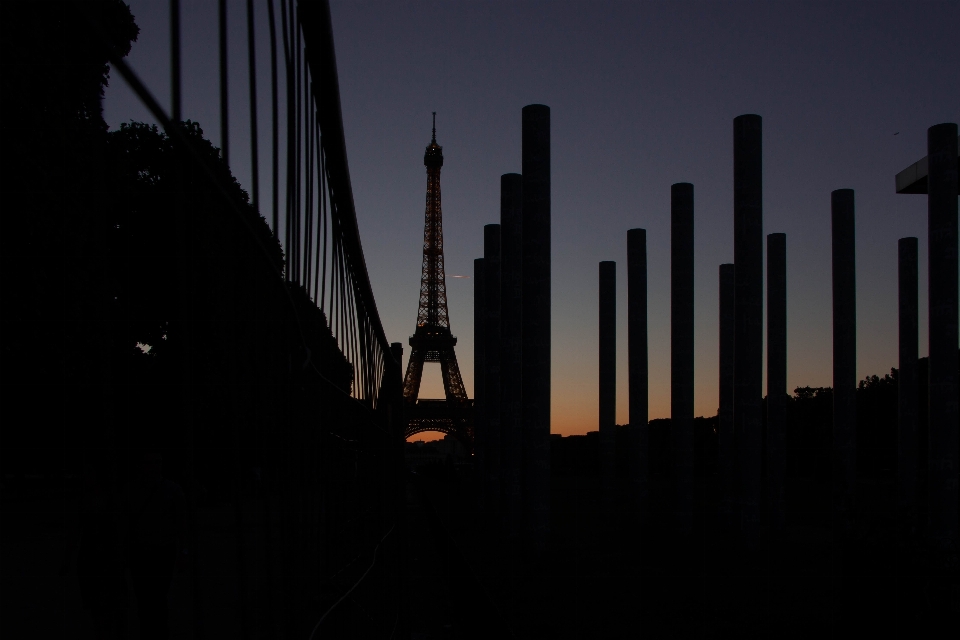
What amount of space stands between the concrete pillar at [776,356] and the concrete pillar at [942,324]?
19.4 feet

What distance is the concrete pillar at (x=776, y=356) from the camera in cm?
2459

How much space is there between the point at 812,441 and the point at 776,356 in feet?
79.6

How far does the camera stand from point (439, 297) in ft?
253

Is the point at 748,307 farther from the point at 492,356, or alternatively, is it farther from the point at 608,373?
the point at 608,373

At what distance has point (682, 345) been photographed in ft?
78.8

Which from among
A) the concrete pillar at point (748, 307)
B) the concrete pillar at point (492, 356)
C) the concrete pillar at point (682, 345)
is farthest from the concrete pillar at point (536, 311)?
the concrete pillar at point (492, 356)

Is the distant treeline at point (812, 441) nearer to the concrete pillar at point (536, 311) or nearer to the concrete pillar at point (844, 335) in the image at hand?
the concrete pillar at point (844, 335)

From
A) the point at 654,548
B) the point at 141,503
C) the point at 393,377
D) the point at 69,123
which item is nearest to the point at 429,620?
the point at 393,377

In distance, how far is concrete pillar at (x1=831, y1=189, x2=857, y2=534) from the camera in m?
23.4

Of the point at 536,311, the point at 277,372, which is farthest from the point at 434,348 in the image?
the point at 277,372

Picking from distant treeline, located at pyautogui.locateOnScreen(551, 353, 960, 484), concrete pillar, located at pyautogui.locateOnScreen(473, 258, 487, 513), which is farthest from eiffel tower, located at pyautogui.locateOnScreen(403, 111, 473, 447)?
concrete pillar, located at pyautogui.locateOnScreen(473, 258, 487, 513)

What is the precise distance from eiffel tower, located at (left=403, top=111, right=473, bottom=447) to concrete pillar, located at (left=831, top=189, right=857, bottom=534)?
1815 inches

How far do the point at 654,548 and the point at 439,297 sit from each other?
58657 millimetres

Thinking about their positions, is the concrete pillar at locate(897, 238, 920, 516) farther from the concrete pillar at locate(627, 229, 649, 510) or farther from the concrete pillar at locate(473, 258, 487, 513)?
the concrete pillar at locate(473, 258, 487, 513)
